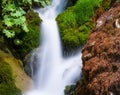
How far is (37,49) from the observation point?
1031cm

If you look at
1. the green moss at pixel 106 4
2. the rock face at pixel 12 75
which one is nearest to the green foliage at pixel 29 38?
the rock face at pixel 12 75

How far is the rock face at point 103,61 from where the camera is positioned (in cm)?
528

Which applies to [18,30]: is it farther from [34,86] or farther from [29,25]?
[34,86]

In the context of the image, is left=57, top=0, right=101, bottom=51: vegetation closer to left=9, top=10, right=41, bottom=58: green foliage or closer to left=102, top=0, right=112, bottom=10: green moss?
left=102, top=0, right=112, bottom=10: green moss

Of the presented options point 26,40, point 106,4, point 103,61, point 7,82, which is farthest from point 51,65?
point 103,61

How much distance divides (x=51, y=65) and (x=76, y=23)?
63.4 inches

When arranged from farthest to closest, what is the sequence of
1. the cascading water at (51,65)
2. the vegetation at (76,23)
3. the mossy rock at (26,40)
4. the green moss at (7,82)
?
the mossy rock at (26,40) → the vegetation at (76,23) → the cascading water at (51,65) → the green moss at (7,82)

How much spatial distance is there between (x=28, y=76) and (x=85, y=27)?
2061 millimetres

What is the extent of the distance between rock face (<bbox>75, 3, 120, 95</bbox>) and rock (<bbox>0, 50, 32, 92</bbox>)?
263 cm

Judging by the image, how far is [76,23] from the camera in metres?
10.8

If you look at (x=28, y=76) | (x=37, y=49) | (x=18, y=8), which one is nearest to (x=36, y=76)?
(x=28, y=76)

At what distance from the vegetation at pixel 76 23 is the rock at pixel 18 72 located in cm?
141

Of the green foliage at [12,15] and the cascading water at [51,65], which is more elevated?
the cascading water at [51,65]

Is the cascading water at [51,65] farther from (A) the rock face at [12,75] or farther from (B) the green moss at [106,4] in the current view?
(B) the green moss at [106,4]
